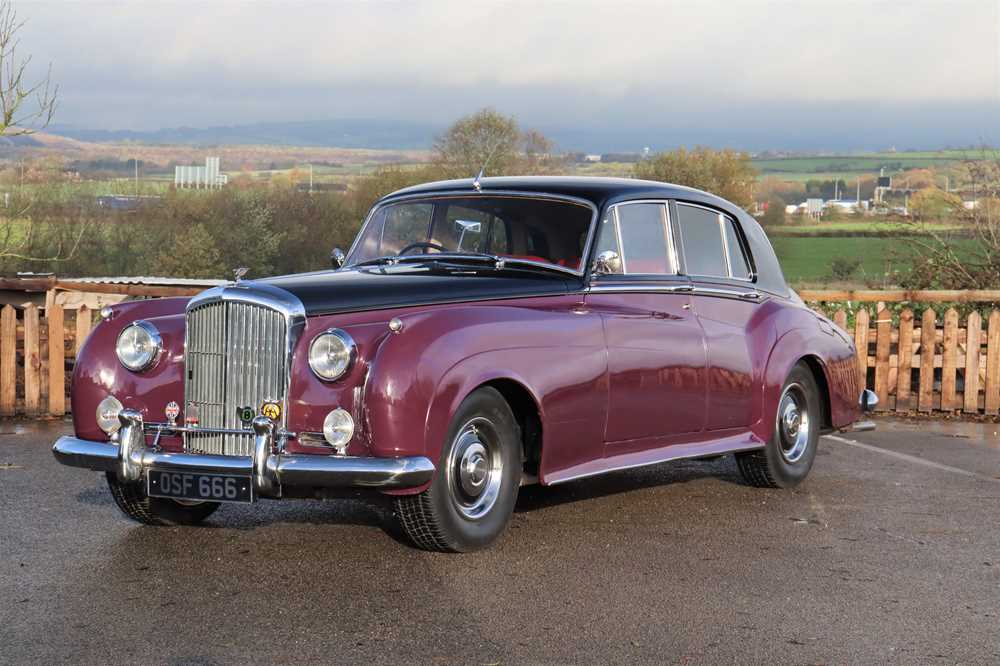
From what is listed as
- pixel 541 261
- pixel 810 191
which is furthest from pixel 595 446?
pixel 810 191

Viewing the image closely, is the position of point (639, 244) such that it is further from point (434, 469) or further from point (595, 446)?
point (434, 469)

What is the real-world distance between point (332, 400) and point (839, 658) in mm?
2568

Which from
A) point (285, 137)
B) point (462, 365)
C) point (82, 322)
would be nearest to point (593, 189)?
point (462, 365)

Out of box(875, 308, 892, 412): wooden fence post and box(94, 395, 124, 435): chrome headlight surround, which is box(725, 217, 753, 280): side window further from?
box(875, 308, 892, 412): wooden fence post

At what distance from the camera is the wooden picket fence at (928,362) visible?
1399 centimetres

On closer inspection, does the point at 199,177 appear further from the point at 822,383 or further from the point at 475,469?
the point at 475,469

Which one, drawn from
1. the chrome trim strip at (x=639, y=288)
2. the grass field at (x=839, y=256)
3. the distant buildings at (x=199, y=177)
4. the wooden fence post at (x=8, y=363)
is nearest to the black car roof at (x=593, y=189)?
the chrome trim strip at (x=639, y=288)

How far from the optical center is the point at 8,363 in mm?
12430

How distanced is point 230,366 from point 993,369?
32.2 feet

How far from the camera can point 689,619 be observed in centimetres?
563

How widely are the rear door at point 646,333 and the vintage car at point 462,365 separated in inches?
0.6

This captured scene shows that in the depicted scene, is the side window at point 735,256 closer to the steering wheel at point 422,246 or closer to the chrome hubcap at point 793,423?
the chrome hubcap at point 793,423

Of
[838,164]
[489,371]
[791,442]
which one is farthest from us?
[838,164]

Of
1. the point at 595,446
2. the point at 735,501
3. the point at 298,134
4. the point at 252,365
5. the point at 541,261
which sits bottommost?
the point at 735,501
